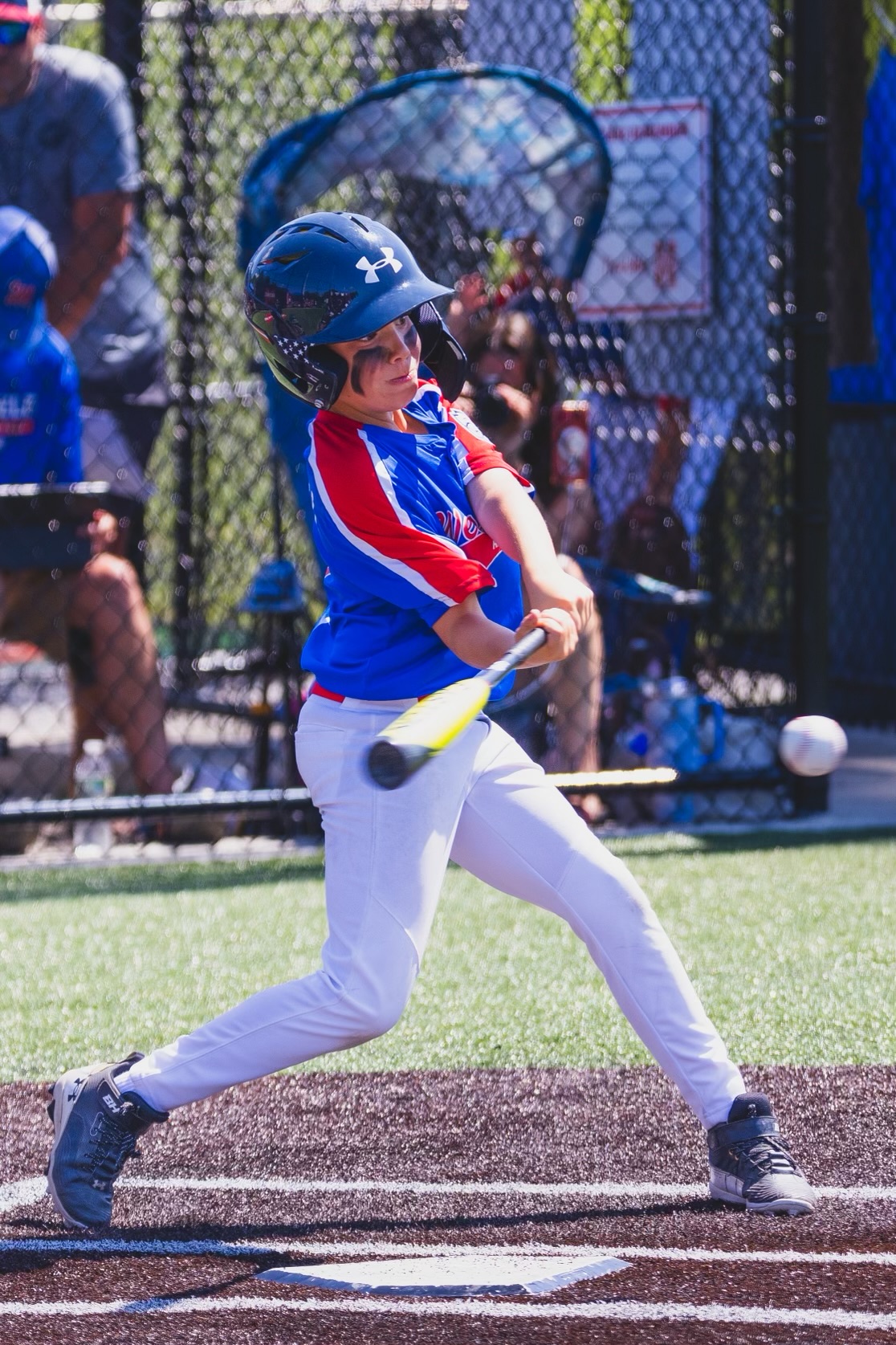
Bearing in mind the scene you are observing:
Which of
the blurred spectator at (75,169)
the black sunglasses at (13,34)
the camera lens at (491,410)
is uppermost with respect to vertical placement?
the black sunglasses at (13,34)

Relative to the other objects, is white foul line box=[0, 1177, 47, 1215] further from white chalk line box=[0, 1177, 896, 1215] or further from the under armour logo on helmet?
the under armour logo on helmet

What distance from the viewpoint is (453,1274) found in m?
2.58

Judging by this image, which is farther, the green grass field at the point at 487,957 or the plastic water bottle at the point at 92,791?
the plastic water bottle at the point at 92,791

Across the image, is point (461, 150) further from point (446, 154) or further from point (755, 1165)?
point (755, 1165)

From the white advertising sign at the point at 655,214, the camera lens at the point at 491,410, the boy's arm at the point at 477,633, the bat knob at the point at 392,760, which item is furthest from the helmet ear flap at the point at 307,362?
the white advertising sign at the point at 655,214

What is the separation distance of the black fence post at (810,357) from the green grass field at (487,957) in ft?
2.56

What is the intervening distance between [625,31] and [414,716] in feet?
17.1

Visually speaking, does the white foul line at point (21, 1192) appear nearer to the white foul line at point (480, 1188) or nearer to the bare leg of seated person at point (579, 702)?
the white foul line at point (480, 1188)

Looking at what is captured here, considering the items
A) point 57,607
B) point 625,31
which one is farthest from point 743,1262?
point 625,31

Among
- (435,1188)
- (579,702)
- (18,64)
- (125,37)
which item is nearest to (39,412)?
(18,64)

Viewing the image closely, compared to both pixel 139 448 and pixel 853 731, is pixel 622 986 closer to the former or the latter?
pixel 139 448

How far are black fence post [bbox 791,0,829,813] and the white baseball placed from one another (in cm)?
308

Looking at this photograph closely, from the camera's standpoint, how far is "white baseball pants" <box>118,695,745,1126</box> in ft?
9.09

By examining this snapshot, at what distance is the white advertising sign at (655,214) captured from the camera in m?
6.54
